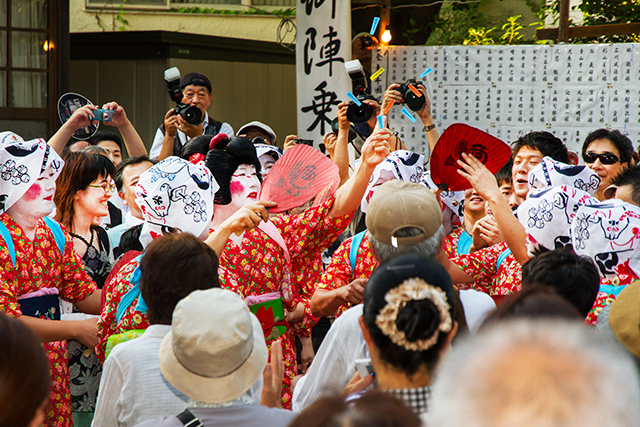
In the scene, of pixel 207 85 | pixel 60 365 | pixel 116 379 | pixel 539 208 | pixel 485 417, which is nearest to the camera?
pixel 485 417

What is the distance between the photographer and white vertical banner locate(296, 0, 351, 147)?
6117 mm

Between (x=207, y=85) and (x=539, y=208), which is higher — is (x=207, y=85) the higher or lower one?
the higher one

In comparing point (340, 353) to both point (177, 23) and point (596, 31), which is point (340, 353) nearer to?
point (596, 31)

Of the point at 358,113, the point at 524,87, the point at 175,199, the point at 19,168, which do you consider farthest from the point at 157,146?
the point at 524,87

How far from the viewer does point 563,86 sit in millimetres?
5926

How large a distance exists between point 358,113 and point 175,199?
82.4 inches

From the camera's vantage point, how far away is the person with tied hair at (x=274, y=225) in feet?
9.96

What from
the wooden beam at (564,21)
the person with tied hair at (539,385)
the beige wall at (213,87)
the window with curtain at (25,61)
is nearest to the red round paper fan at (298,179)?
the person with tied hair at (539,385)

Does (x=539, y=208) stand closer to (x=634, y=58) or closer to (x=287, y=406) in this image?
(x=287, y=406)

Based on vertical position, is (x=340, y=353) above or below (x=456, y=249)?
below

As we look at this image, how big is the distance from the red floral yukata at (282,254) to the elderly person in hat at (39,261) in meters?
0.67

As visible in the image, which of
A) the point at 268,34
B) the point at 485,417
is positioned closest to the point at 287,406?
the point at 485,417

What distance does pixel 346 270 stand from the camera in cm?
304

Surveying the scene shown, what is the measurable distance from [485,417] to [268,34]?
10069 millimetres
